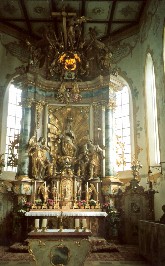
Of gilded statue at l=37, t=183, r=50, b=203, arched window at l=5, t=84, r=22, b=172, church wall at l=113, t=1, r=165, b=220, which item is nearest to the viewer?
church wall at l=113, t=1, r=165, b=220

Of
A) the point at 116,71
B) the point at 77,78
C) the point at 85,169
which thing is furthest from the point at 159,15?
the point at 85,169

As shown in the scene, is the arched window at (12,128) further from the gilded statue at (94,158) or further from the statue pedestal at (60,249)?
the statue pedestal at (60,249)

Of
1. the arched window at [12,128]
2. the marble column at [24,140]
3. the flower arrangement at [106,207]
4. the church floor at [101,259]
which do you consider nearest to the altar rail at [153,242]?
the church floor at [101,259]

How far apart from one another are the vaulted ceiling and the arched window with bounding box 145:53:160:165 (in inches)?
114

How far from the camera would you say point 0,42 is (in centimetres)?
1620

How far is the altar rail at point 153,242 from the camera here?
7.09 metres

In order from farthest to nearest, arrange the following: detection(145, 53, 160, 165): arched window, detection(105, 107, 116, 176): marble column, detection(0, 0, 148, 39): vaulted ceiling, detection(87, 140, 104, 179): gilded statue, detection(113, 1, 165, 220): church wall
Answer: detection(0, 0, 148, 39): vaulted ceiling < detection(105, 107, 116, 176): marble column < detection(87, 140, 104, 179): gilded statue < detection(145, 53, 160, 165): arched window < detection(113, 1, 165, 220): church wall

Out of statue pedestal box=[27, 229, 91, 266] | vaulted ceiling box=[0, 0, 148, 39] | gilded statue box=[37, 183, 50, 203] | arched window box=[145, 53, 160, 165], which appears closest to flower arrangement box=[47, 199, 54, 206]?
gilded statue box=[37, 183, 50, 203]

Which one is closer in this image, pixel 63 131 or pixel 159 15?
pixel 159 15

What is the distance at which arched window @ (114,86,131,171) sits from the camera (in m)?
15.1

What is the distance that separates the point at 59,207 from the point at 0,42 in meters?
9.01

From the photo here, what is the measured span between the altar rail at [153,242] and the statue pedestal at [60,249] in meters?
1.84

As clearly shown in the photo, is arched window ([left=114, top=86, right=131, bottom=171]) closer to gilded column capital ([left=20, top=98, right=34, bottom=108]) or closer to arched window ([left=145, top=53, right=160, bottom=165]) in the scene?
arched window ([left=145, top=53, right=160, bottom=165])

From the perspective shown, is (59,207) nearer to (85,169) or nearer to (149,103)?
(85,169)
